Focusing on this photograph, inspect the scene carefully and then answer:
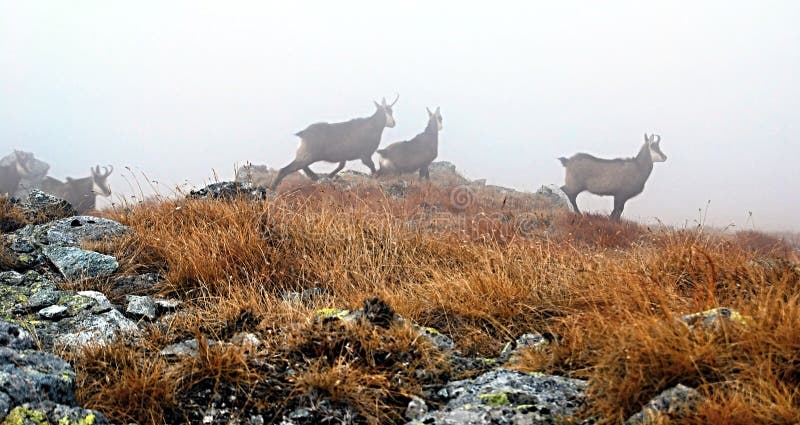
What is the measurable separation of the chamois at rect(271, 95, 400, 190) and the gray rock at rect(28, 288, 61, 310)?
15.0 metres

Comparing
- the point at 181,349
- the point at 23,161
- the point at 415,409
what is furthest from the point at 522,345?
the point at 23,161

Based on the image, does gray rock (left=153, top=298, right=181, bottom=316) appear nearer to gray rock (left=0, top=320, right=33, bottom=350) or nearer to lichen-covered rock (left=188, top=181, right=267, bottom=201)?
gray rock (left=0, top=320, right=33, bottom=350)

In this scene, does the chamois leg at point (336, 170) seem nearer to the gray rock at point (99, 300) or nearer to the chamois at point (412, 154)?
the chamois at point (412, 154)

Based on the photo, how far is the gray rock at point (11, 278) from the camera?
4.02 meters

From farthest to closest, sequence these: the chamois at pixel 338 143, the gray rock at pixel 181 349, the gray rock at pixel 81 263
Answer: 1. the chamois at pixel 338 143
2. the gray rock at pixel 81 263
3. the gray rock at pixel 181 349

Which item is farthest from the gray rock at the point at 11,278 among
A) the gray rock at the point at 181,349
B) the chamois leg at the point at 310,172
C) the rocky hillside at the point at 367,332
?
the chamois leg at the point at 310,172

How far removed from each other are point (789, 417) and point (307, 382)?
5.60ft

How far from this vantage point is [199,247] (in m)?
4.46

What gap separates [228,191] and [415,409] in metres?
4.76

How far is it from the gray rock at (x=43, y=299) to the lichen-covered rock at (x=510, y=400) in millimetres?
2757

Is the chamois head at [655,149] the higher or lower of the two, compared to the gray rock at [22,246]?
higher

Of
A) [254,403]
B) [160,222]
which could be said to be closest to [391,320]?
[254,403]

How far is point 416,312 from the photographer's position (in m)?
3.41

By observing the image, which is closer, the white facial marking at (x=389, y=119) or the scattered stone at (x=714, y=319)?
the scattered stone at (x=714, y=319)
